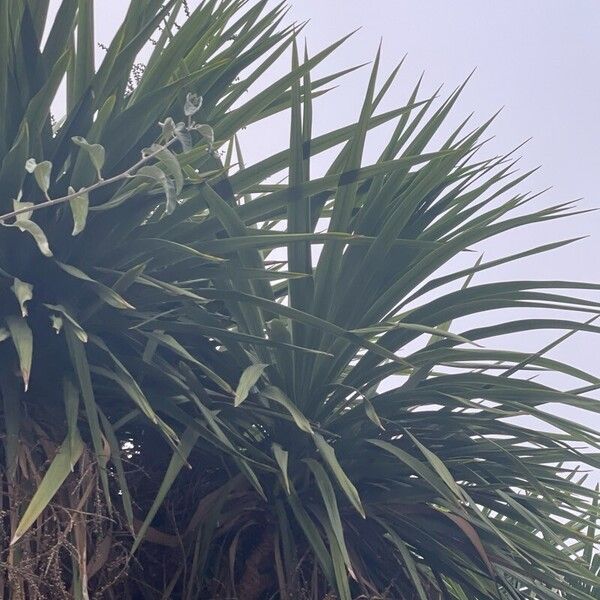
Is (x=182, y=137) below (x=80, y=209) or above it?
above

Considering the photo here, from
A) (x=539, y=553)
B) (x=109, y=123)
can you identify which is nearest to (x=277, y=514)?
(x=539, y=553)

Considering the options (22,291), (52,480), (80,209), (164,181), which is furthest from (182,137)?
(52,480)

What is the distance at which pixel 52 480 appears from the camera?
4.29 ft

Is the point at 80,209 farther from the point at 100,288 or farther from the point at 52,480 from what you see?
the point at 52,480

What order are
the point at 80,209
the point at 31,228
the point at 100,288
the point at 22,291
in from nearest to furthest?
the point at 31,228
the point at 80,209
the point at 22,291
the point at 100,288

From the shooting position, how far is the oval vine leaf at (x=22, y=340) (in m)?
1.29

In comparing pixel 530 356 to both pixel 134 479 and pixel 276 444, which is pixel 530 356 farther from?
pixel 134 479

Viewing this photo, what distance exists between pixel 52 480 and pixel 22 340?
189 millimetres

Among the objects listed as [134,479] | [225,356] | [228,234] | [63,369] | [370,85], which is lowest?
[134,479]

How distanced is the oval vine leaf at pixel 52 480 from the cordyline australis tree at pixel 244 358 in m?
0.03

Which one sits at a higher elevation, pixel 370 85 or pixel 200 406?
pixel 370 85

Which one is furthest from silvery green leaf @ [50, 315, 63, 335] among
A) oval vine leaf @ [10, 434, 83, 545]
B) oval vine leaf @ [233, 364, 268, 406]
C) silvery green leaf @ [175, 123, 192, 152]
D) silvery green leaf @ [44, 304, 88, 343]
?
silvery green leaf @ [175, 123, 192, 152]

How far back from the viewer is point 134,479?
65.1 inches

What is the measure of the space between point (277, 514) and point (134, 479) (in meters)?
0.24
